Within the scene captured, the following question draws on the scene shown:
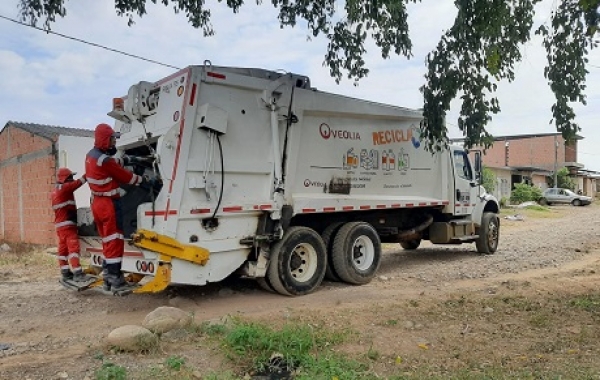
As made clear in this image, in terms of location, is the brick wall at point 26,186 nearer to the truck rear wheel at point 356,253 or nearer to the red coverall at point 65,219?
the red coverall at point 65,219

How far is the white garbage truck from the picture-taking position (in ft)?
19.5

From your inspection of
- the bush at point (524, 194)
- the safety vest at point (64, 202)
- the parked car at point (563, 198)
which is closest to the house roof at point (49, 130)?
the safety vest at point (64, 202)

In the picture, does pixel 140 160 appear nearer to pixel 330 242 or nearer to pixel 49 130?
pixel 330 242

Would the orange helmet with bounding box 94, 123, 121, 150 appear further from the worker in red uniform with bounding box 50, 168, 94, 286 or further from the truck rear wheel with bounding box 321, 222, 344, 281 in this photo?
the truck rear wheel with bounding box 321, 222, 344, 281

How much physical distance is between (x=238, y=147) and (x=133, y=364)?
3053 millimetres

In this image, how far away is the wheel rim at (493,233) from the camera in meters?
11.2

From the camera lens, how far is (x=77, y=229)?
698 centimetres

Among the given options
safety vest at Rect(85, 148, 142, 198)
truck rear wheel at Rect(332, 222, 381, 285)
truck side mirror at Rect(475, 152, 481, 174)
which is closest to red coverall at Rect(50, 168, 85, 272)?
safety vest at Rect(85, 148, 142, 198)

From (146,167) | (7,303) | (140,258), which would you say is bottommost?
(7,303)

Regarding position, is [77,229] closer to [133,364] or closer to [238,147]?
[238,147]

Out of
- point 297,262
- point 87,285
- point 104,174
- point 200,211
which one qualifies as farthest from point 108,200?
point 297,262

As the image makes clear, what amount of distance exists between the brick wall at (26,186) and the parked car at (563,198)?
107ft

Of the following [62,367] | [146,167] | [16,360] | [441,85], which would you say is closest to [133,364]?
[62,367]

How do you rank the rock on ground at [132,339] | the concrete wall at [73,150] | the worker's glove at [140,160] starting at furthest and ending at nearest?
the concrete wall at [73,150]
the worker's glove at [140,160]
the rock on ground at [132,339]
